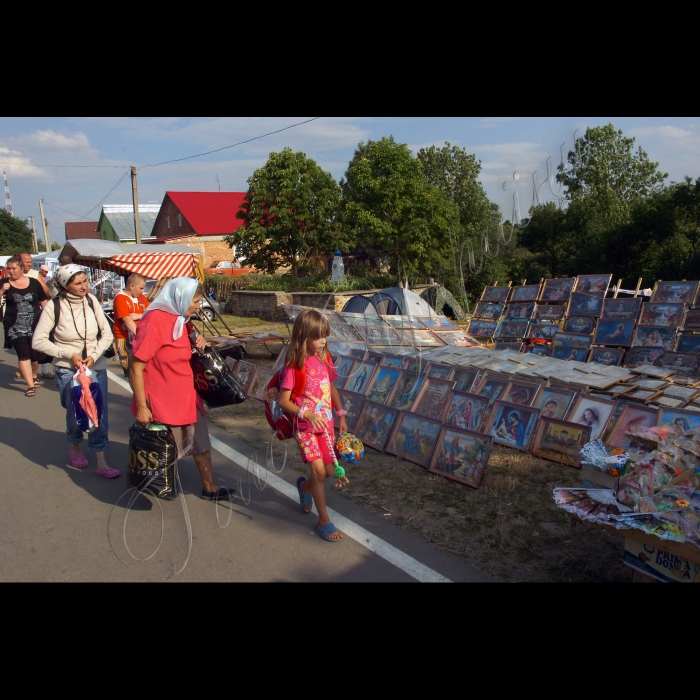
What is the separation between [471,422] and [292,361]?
7.82 ft

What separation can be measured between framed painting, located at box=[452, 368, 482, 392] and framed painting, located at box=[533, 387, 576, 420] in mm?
842

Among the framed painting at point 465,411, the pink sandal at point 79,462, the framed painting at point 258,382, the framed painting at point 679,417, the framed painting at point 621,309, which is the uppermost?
the framed painting at point 621,309

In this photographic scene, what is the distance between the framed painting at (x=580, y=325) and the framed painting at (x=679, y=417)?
17.5 ft

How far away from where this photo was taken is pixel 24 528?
13.8ft

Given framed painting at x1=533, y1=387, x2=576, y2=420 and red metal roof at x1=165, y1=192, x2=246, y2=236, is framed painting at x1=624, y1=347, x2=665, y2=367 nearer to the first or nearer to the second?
framed painting at x1=533, y1=387, x2=576, y2=420

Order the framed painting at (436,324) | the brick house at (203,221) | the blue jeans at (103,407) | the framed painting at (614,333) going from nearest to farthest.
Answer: the blue jeans at (103,407) → the framed painting at (614,333) → the framed painting at (436,324) → the brick house at (203,221)

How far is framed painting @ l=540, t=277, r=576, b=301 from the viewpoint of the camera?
36.7ft

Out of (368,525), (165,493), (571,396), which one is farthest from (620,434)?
(165,493)

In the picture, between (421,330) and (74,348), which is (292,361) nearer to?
(74,348)

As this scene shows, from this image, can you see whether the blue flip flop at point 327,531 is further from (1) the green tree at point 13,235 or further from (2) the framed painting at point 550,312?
(1) the green tree at point 13,235

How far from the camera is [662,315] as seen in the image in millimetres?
9305

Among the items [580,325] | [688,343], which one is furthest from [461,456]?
[580,325]

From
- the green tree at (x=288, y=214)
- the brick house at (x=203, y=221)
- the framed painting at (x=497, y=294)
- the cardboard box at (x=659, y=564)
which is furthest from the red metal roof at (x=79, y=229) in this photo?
the cardboard box at (x=659, y=564)

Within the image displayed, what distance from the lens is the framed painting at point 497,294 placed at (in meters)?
12.3
